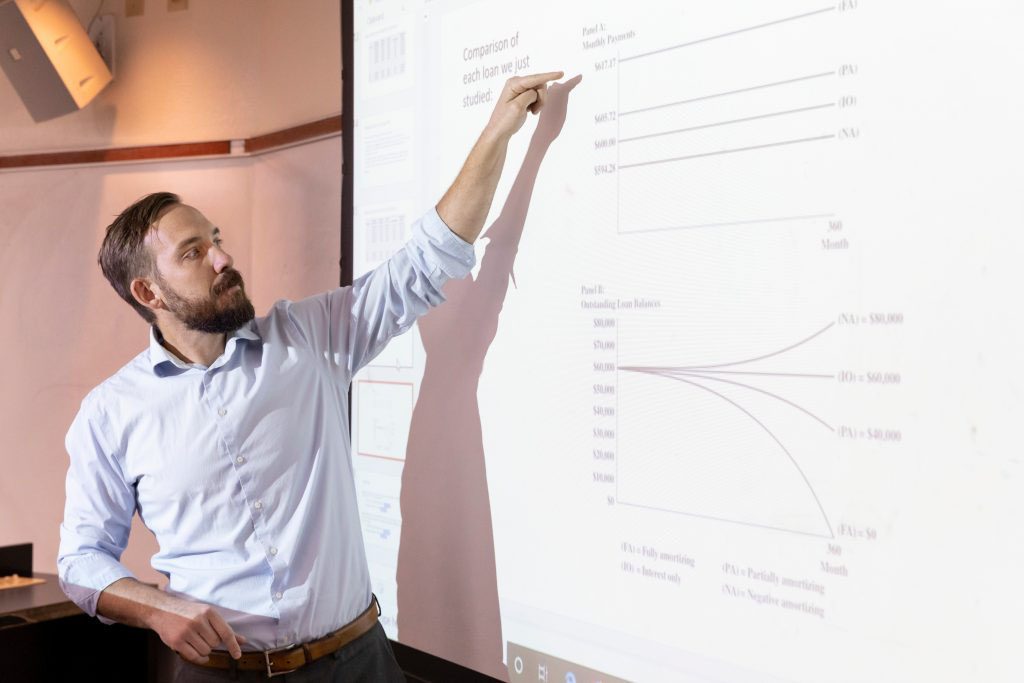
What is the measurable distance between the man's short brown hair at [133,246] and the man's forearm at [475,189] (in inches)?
23.6

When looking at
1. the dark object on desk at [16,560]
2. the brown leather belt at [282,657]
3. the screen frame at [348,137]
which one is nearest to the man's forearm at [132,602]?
the brown leather belt at [282,657]

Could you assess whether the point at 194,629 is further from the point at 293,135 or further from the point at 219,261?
the point at 293,135

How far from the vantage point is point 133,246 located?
1.71 meters

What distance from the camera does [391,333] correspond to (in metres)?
1.68

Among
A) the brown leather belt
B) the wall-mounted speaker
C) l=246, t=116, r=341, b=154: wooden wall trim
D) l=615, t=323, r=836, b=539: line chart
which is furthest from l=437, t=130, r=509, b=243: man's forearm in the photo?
the wall-mounted speaker

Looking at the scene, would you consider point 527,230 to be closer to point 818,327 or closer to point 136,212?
point 818,327

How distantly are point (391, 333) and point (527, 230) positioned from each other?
13.8 inches

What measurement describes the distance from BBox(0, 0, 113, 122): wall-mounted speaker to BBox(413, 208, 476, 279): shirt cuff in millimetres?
2404

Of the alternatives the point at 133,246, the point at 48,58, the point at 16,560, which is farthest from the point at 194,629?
the point at 48,58

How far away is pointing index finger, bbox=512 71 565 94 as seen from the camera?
1436 mm

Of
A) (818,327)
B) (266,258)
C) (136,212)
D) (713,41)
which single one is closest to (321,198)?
(266,258)

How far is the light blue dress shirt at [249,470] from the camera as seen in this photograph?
159cm

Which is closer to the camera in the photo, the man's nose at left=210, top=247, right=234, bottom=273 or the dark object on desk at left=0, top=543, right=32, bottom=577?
the man's nose at left=210, top=247, right=234, bottom=273

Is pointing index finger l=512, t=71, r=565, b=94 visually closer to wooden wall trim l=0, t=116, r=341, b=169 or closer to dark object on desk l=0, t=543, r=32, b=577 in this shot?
wooden wall trim l=0, t=116, r=341, b=169
